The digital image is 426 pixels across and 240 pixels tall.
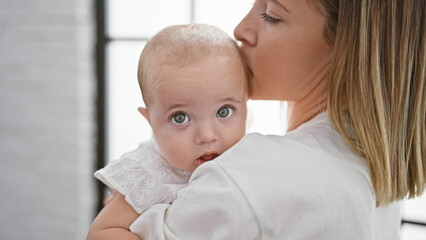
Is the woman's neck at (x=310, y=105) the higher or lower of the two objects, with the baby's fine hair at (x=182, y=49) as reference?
lower

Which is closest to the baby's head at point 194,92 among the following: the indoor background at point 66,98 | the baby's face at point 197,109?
the baby's face at point 197,109

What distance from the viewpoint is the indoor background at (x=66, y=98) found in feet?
6.31

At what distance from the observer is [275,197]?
657mm

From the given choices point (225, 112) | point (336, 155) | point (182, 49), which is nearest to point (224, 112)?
point (225, 112)

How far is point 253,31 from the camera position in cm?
91

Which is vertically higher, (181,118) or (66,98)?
(181,118)

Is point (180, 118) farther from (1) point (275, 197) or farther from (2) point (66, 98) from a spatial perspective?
(2) point (66, 98)

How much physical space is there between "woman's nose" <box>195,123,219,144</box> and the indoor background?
1041mm

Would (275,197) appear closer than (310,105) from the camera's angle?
Yes

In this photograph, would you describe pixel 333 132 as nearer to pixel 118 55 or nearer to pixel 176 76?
pixel 176 76

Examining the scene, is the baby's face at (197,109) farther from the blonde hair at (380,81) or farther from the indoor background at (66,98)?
the indoor background at (66,98)

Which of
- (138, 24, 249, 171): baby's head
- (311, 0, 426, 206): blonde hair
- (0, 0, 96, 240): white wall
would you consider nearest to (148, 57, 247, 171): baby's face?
(138, 24, 249, 171): baby's head

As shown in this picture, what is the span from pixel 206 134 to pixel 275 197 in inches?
9.3

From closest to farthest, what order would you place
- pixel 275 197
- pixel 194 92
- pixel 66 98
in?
1. pixel 275 197
2. pixel 194 92
3. pixel 66 98
